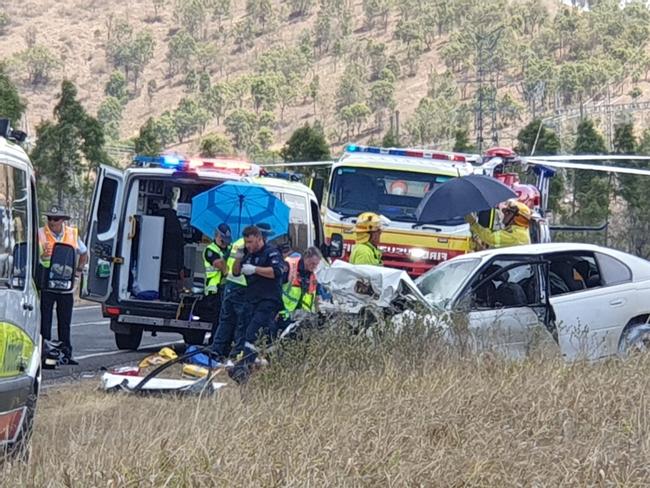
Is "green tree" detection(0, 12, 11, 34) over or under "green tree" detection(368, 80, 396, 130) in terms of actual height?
over

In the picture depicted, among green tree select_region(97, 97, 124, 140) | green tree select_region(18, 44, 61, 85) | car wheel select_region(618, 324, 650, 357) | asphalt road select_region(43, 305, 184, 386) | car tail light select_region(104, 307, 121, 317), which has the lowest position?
asphalt road select_region(43, 305, 184, 386)

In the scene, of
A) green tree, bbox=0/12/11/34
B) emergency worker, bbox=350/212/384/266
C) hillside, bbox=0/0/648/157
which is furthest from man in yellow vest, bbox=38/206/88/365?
green tree, bbox=0/12/11/34

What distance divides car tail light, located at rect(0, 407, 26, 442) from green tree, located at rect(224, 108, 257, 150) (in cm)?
11444

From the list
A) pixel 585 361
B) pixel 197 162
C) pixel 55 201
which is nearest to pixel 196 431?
pixel 585 361

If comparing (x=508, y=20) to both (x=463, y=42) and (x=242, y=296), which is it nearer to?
(x=463, y=42)

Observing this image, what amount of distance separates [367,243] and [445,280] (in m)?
1.45

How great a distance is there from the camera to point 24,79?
154375 mm

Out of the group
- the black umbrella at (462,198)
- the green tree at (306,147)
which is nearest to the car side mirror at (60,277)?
the black umbrella at (462,198)

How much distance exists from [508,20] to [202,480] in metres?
160

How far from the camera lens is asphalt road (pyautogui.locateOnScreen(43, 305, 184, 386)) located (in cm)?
1274

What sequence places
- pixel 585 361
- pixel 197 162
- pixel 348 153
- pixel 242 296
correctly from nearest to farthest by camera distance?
pixel 585 361
pixel 242 296
pixel 197 162
pixel 348 153

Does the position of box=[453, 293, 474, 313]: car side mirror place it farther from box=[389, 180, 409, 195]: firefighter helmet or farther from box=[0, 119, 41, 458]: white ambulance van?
box=[389, 180, 409, 195]: firefighter helmet

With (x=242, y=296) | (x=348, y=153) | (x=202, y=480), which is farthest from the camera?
(x=348, y=153)

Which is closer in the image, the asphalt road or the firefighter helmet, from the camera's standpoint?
the asphalt road
